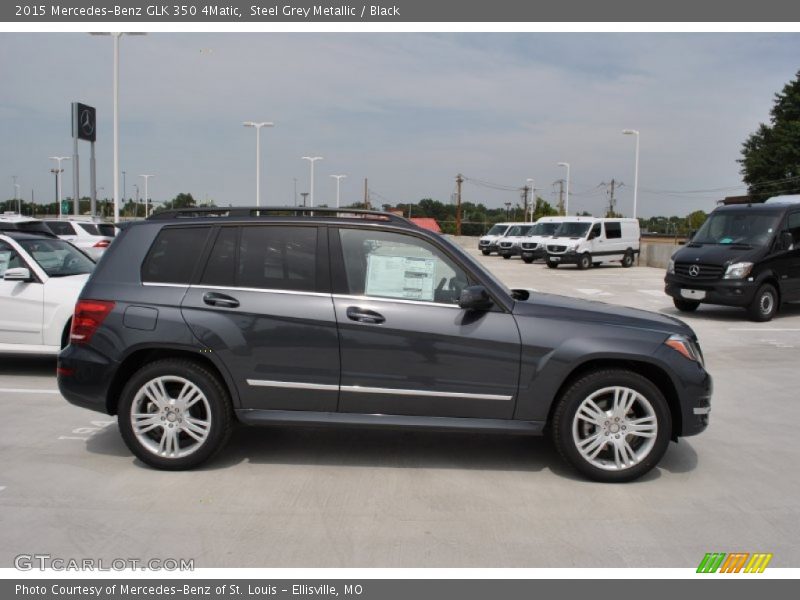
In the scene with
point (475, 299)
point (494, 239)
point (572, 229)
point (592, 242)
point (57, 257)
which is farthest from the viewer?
point (494, 239)

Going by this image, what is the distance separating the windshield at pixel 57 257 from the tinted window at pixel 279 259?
164 inches

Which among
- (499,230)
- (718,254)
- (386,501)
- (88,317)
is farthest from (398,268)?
(499,230)

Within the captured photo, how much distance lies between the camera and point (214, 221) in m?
5.23

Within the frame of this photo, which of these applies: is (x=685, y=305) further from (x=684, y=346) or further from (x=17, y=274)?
(x=17, y=274)

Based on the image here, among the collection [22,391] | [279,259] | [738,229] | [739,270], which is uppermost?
[738,229]

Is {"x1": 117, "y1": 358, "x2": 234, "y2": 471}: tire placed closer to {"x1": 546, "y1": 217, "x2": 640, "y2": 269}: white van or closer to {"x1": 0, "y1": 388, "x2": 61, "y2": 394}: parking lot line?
{"x1": 0, "y1": 388, "x2": 61, "y2": 394}: parking lot line

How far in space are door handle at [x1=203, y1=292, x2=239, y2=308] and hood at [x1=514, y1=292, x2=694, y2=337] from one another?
6.39 ft

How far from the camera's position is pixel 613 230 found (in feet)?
103

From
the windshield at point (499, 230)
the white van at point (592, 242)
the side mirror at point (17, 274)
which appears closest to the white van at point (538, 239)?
the white van at point (592, 242)

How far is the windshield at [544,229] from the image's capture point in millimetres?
34000

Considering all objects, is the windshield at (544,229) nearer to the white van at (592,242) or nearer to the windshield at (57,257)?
the white van at (592,242)

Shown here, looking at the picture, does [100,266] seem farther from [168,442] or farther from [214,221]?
[168,442]

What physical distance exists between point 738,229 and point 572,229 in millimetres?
17684
